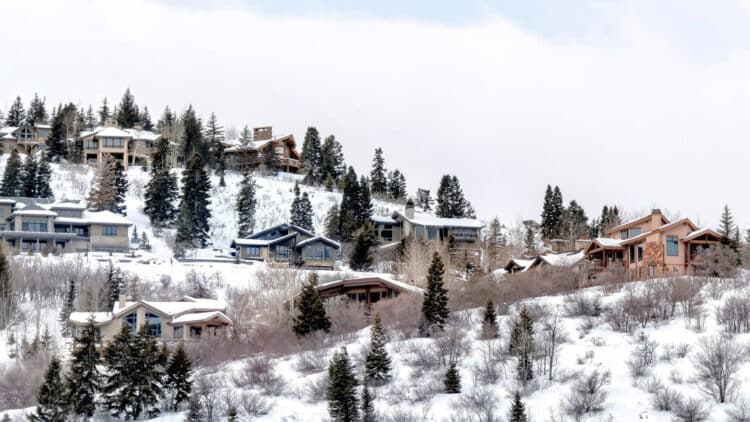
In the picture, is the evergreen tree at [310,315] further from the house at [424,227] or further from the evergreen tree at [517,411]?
the house at [424,227]

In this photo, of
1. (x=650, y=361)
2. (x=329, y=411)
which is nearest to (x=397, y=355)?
(x=329, y=411)

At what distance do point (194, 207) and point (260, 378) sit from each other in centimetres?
4378

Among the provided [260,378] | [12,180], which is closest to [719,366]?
[260,378]

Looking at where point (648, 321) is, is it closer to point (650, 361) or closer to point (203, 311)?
point (650, 361)

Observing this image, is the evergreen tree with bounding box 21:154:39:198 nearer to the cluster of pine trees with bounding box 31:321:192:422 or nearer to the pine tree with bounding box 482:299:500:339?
the cluster of pine trees with bounding box 31:321:192:422

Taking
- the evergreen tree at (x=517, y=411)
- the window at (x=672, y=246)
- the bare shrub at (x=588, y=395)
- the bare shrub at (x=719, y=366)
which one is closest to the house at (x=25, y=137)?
the window at (x=672, y=246)

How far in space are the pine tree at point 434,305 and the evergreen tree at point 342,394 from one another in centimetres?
888

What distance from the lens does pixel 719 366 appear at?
42500 mm

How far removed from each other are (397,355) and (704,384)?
602 inches

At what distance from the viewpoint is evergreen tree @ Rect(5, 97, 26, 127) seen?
12469cm

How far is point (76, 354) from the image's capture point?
48.2 metres

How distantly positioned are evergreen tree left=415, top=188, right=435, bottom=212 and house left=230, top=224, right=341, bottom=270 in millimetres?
25650

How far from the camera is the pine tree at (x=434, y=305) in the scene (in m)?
53.5

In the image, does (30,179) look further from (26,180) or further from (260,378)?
(260,378)
